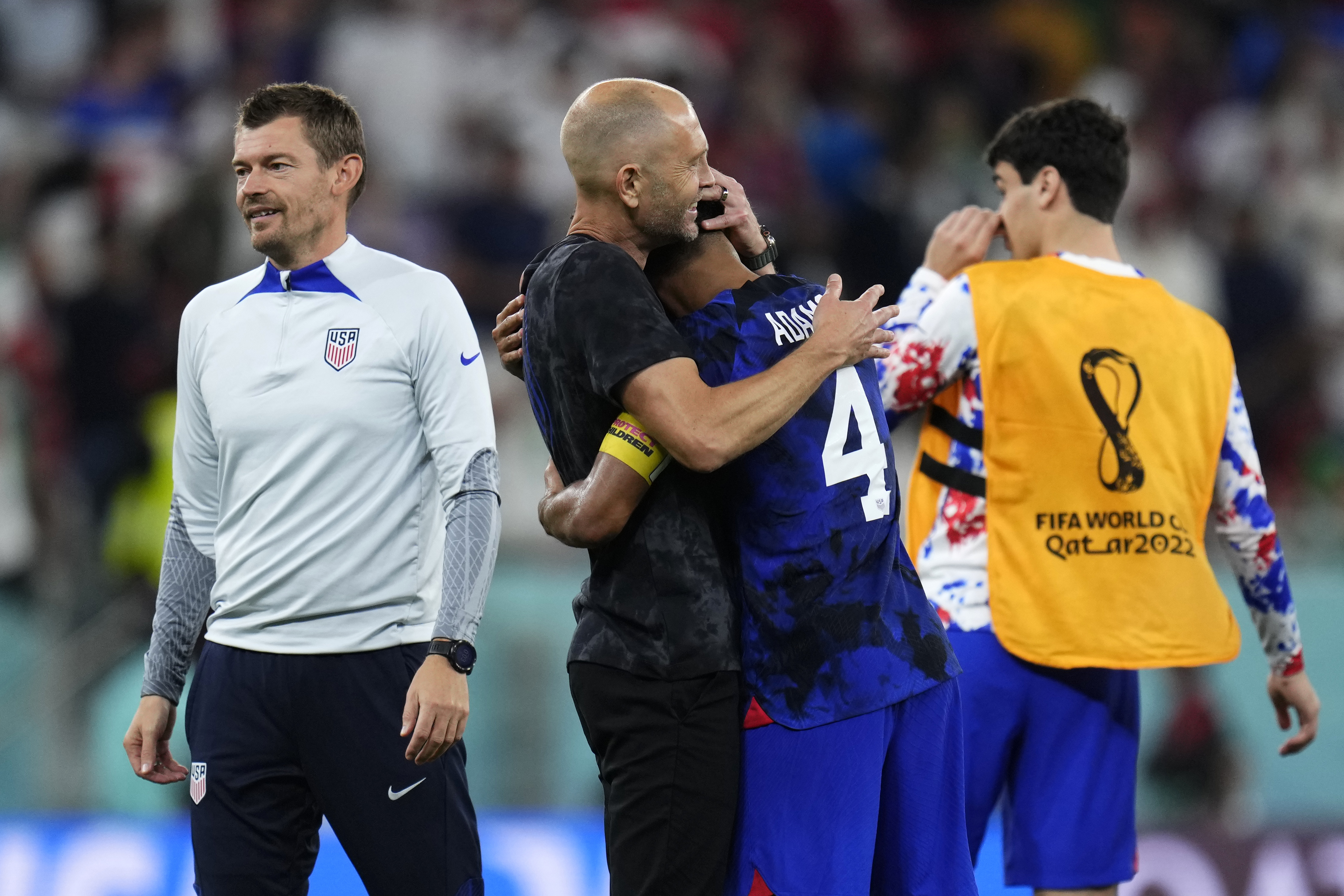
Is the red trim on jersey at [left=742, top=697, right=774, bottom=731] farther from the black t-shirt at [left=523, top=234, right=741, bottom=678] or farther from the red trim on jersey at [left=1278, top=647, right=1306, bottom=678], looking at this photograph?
A: the red trim on jersey at [left=1278, top=647, right=1306, bottom=678]

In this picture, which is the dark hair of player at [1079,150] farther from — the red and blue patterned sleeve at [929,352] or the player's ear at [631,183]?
the player's ear at [631,183]

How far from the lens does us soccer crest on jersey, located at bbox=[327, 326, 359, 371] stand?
3.29 m

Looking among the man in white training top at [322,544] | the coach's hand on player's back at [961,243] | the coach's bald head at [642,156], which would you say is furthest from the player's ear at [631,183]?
the coach's hand on player's back at [961,243]

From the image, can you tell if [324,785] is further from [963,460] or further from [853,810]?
[963,460]

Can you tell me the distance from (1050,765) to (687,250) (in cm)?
167

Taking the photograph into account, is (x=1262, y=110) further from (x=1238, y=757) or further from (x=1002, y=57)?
(x=1238, y=757)

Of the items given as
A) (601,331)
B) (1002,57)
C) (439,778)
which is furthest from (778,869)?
(1002,57)

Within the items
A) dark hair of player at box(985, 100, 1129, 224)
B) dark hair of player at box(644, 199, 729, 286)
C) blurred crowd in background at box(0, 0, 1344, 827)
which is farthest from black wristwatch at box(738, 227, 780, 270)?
blurred crowd in background at box(0, 0, 1344, 827)

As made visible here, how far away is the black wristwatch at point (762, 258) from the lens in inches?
121

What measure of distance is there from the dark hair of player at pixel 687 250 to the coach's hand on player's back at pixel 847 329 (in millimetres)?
275

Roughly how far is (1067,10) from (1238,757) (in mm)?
6539

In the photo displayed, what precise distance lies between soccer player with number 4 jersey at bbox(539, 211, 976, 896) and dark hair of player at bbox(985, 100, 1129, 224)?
133 centimetres

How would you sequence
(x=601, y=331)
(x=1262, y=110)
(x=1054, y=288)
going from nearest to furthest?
(x=601, y=331), (x=1054, y=288), (x=1262, y=110)

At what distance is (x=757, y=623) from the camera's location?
2865 millimetres
